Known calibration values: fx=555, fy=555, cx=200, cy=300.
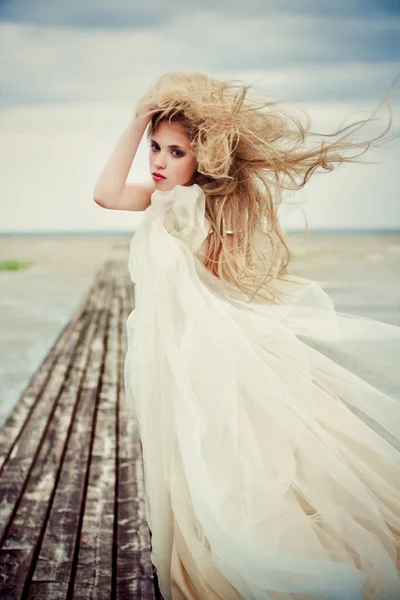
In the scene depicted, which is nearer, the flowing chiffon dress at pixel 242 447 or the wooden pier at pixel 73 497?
the flowing chiffon dress at pixel 242 447

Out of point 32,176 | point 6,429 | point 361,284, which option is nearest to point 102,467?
point 6,429

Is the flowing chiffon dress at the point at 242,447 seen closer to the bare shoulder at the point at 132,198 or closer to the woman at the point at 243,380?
the woman at the point at 243,380

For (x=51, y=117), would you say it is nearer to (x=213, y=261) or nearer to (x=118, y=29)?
(x=118, y=29)

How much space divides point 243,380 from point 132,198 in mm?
680

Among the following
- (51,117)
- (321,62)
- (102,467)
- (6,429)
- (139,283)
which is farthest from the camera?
(51,117)

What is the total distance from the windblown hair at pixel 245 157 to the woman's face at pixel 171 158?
24 millimetres

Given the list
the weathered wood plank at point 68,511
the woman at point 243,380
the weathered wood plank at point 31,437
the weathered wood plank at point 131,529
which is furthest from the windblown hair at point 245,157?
the weathered wood plank at point 31,437

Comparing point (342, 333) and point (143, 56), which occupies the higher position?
point (143, 56)

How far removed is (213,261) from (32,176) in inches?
156

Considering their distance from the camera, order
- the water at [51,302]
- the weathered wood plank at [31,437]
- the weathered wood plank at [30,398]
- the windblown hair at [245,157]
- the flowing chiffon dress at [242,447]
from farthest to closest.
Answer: the water at [51,302] → the weathered wood plank at [30,398] → the weathered wood plank at [31,437] → the windblown hair at [245,157] → the flowing chiffon dress at [242,447]

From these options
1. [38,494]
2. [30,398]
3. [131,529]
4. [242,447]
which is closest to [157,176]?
[242,447]

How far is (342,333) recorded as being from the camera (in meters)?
1.81

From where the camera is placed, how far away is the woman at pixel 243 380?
4.75 ft

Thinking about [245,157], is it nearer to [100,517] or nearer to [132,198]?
[132,198]
